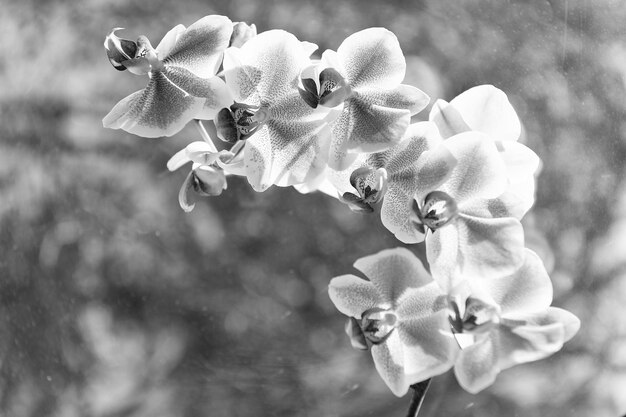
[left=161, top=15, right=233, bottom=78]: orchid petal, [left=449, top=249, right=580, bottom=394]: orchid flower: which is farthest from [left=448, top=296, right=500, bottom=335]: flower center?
[left=161, top=15, right=233, bottom=78]: orchid petal

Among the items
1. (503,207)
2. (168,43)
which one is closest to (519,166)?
(503,207)

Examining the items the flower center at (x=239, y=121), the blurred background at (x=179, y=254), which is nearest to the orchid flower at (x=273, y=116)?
the flower center at (x=239, y=121)

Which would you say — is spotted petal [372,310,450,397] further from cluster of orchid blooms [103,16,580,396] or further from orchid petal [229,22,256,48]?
orchid petal [229,22,256,48]

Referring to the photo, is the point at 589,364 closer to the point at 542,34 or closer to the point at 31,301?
the point at 542,34

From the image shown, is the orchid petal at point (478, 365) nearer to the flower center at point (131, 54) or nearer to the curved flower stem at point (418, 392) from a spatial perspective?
the curved flower stem at point (418, 392)

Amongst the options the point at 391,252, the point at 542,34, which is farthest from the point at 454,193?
the point at 542,34

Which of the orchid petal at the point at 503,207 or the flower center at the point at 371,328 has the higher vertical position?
the orchid petal at the point at 503,207
